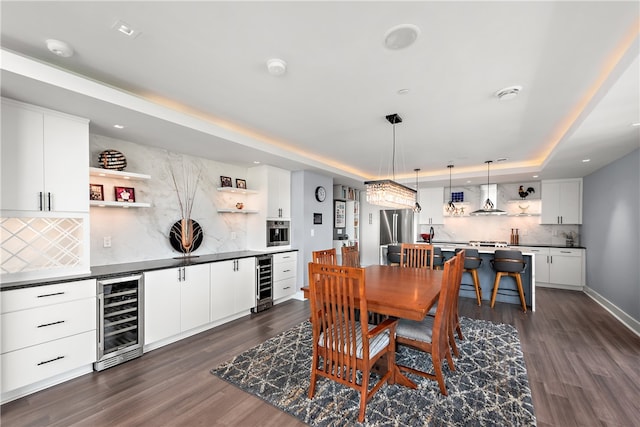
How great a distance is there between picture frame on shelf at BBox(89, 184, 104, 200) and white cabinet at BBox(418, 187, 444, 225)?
254 inches

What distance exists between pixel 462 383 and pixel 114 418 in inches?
104

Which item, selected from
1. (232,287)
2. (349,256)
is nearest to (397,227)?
(349,256)

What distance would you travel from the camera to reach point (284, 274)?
4688 millimetres

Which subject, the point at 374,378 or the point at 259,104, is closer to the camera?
the point at 374,378

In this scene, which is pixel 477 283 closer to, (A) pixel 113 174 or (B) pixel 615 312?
(B) pixel 615 312

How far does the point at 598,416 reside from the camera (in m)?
1.97

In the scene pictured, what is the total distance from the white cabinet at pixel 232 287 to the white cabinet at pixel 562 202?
605 centimetres

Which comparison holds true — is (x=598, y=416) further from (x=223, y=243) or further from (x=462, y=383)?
(x=223, y=243)

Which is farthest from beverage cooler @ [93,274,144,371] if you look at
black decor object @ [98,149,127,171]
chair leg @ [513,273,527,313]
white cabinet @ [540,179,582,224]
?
white cabinet @ [540,179,582,224]

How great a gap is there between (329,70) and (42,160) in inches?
97.6

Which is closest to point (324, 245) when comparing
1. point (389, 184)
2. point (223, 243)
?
point (223, 243)

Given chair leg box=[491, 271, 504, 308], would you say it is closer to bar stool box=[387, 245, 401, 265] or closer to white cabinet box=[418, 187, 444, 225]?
bar stool box=[387, 245, 401, 265]

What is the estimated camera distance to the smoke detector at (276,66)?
6.53ft

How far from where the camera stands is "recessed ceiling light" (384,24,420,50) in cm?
165
